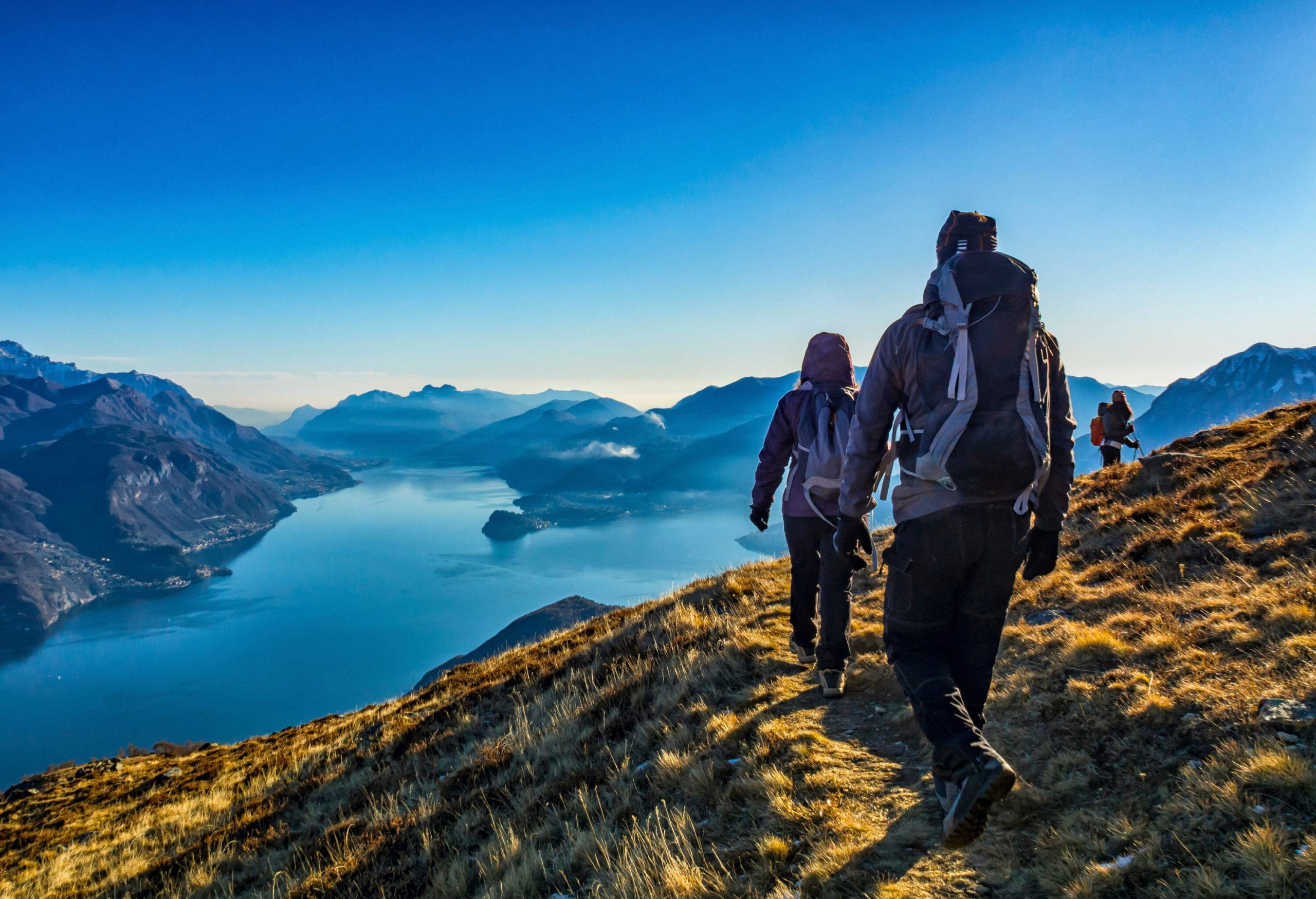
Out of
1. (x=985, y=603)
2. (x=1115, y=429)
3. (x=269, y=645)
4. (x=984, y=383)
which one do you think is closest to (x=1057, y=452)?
(x=984, y=383)

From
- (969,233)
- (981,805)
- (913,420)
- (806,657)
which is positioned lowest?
(806,657)

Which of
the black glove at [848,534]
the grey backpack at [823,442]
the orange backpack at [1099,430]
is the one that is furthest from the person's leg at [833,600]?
the orange backpack at [1099,430]

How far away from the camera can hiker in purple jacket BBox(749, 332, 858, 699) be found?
5.29m

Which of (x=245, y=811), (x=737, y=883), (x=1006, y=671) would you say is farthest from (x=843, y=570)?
(x=245, y=811)

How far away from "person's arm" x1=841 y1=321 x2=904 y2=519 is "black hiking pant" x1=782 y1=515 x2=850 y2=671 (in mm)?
1561

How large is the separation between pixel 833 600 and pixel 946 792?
7.25 feet

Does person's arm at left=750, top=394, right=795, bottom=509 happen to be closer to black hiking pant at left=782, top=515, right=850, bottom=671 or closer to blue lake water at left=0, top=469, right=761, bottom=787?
black hiking pant at left=782, top=515, right=850, bottom=671

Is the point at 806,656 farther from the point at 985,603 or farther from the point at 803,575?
the point at 985,603

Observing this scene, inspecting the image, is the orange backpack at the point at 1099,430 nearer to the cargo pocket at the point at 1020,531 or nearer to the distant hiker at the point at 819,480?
the distant hiker at the point at 819,480

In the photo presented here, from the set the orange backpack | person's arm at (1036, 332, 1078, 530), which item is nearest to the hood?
person's arm at (1036, 332, 1078, 530)

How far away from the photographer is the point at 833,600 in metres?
5.23

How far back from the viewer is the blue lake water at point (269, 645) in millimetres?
112812

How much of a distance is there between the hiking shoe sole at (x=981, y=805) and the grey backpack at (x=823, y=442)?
2713mm

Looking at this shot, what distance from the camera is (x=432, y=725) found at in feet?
27.8
